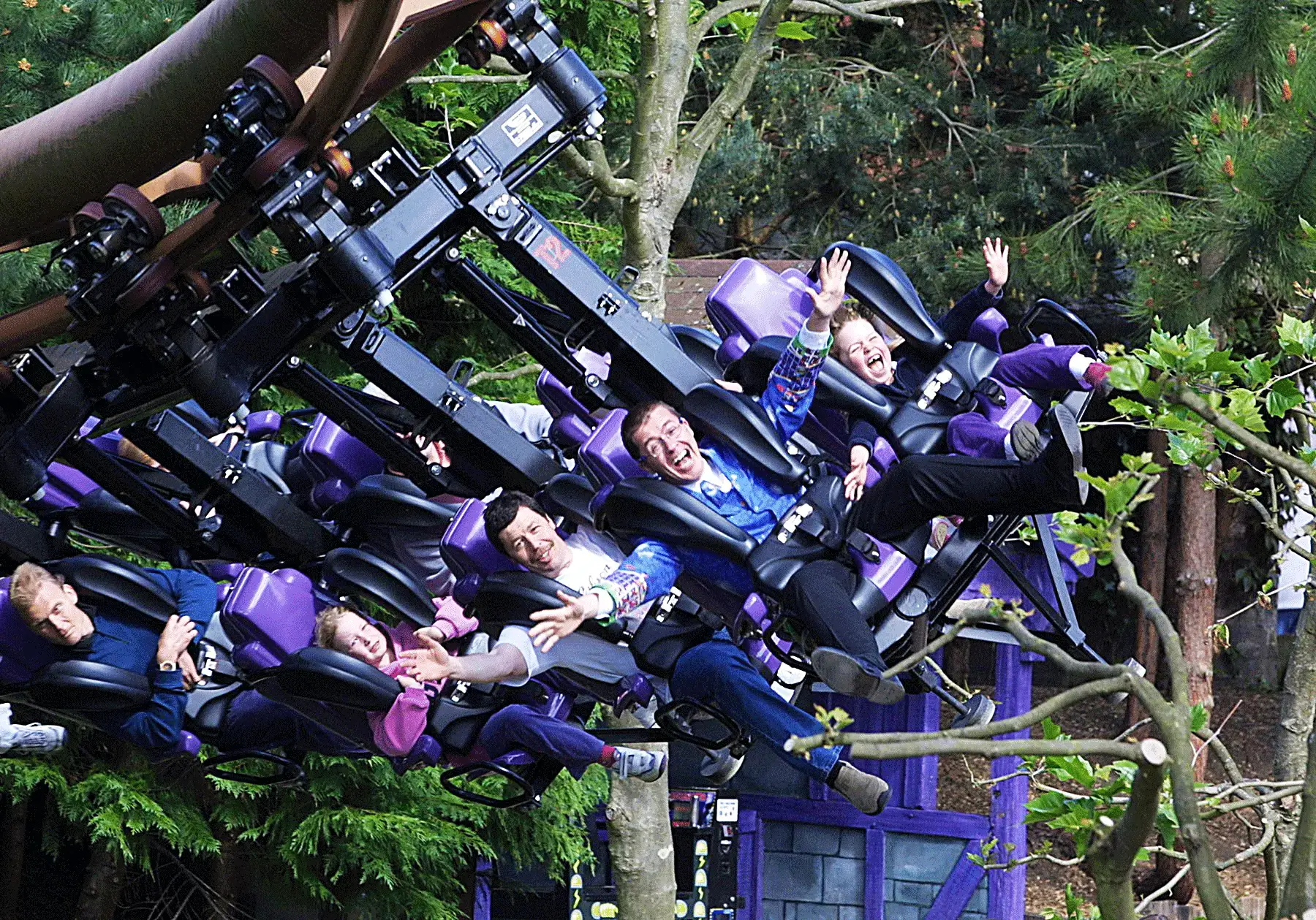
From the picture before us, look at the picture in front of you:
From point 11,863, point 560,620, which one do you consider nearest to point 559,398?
point 560,620

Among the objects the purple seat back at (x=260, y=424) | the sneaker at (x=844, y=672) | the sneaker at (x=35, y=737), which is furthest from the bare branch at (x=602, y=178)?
the sneaker at (x=844, y=672)

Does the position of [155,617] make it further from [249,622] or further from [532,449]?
[532,449]

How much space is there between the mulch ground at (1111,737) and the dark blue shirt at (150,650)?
6420mm

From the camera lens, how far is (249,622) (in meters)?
5.45

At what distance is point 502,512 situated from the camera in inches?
198

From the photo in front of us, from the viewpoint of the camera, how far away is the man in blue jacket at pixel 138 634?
5461mm

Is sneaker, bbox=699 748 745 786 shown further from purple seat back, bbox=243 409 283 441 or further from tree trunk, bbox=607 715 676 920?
tree trunk, bbox=607 715 676 920

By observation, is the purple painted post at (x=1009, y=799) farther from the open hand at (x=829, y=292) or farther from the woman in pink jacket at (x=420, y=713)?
the open hand at (x=829, y=292)

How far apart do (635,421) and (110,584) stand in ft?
6.13

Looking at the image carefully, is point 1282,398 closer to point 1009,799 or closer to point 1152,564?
point 1009,799

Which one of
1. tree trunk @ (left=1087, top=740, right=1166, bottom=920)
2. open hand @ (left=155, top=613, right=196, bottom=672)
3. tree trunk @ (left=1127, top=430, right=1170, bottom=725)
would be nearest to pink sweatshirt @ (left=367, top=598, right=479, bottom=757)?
open hand @ (left=155, top=613, right=196, bottom=672)

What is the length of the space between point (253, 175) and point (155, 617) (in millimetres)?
1724

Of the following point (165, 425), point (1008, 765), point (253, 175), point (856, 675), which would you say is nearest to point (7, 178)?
point (253, 175)

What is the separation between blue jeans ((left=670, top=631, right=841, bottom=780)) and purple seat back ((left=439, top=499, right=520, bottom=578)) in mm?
610
